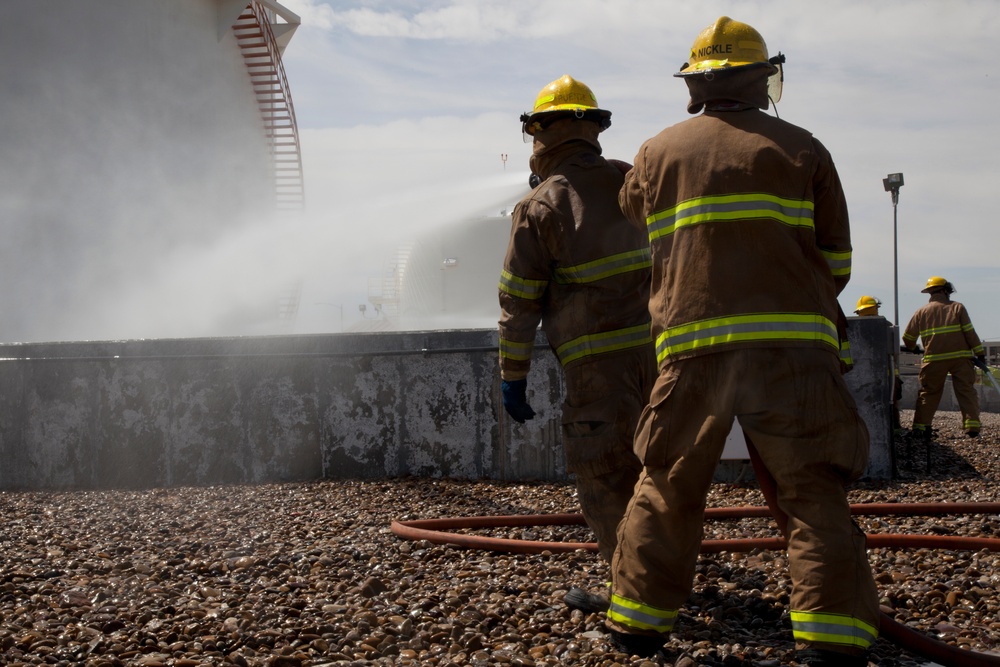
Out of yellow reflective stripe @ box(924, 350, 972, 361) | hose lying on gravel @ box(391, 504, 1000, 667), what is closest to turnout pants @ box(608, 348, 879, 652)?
hose lying on gravel @ box(391, 504, 1000, 667)

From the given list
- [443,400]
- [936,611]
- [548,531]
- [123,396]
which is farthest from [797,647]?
[123,396]

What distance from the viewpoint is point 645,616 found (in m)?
2.69

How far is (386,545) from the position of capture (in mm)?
4477

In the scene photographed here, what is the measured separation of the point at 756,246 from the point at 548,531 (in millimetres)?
2515

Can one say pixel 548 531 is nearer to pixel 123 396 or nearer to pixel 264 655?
pixel 264 655

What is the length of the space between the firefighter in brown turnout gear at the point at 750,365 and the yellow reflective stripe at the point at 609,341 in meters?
Answer: 0.51

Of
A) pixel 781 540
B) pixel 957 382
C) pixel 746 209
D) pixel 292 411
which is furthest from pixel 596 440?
pixel 957 382

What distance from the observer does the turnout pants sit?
8.16 feet

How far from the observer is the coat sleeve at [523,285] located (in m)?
3.41

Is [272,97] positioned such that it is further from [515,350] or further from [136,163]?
[515,350]

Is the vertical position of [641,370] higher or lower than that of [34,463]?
higher

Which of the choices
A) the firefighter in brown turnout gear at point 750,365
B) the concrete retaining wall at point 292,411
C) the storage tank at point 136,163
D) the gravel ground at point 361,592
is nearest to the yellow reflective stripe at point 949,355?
the concrete retaining wall at point 292,411

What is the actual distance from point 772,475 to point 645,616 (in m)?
0.53

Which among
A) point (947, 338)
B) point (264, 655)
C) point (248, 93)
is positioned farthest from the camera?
point (248, 93)
